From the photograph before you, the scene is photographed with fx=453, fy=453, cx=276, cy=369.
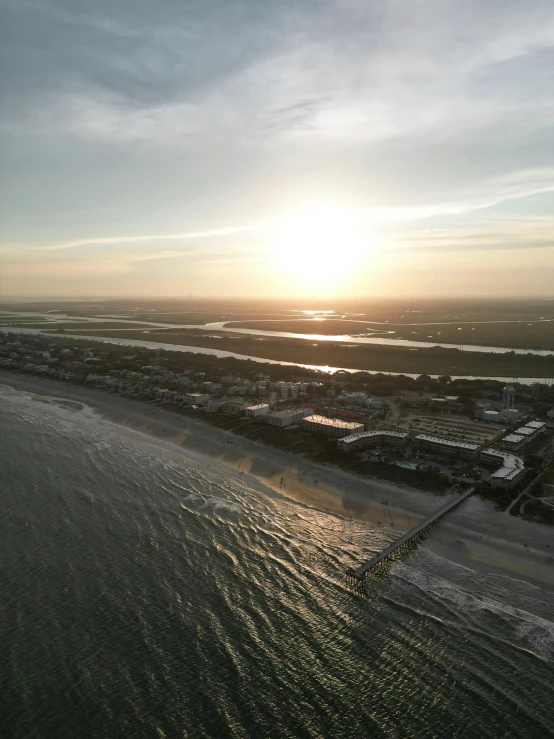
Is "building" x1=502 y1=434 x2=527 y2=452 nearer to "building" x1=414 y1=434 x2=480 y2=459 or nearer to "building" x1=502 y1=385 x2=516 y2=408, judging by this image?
"building" x1=414 y1=434 x2=480 y2=459

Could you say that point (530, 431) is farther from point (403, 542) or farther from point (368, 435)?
point (403, 542)

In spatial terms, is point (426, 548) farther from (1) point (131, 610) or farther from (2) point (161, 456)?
(2) point (161, 456)

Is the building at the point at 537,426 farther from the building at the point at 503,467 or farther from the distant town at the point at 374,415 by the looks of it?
the building at the point at 503,467

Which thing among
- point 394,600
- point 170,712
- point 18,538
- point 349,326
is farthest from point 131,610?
point 349,326

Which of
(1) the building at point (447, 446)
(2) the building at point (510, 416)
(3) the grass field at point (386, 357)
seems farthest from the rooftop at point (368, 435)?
(3) the grass field at point (386, 357)

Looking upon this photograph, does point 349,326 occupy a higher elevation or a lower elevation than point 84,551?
higher

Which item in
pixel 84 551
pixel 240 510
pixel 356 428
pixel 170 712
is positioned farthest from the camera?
pixel 356 428
